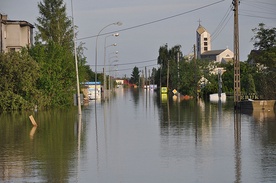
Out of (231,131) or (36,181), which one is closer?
(36,181)

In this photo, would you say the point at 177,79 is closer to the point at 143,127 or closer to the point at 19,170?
the point at 143,127

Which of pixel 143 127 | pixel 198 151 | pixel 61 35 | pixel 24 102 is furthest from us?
pixel 61 35

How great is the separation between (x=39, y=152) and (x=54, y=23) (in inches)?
2365

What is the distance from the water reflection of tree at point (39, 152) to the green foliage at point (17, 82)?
56.6ft

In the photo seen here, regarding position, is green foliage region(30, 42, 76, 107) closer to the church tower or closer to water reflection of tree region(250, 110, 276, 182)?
water reflection of tree region(250, 110, 276, 182)

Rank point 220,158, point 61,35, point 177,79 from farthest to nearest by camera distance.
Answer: point 177,79, point 61,35, point 220,158

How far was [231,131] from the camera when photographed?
2528cm

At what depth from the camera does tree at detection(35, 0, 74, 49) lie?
250ft

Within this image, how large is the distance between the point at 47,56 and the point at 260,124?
1083 inches

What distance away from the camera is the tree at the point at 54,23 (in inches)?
2995

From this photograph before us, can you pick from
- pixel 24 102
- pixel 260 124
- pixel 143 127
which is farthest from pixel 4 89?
pixel 260 124

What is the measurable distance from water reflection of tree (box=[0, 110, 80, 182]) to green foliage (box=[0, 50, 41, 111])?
17.3 m

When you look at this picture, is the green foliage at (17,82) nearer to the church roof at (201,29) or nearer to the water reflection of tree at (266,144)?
the water reflection of tree at (266,144)

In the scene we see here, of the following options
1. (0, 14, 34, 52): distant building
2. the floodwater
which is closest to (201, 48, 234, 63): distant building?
(0, 14, 34, 52): distant building
